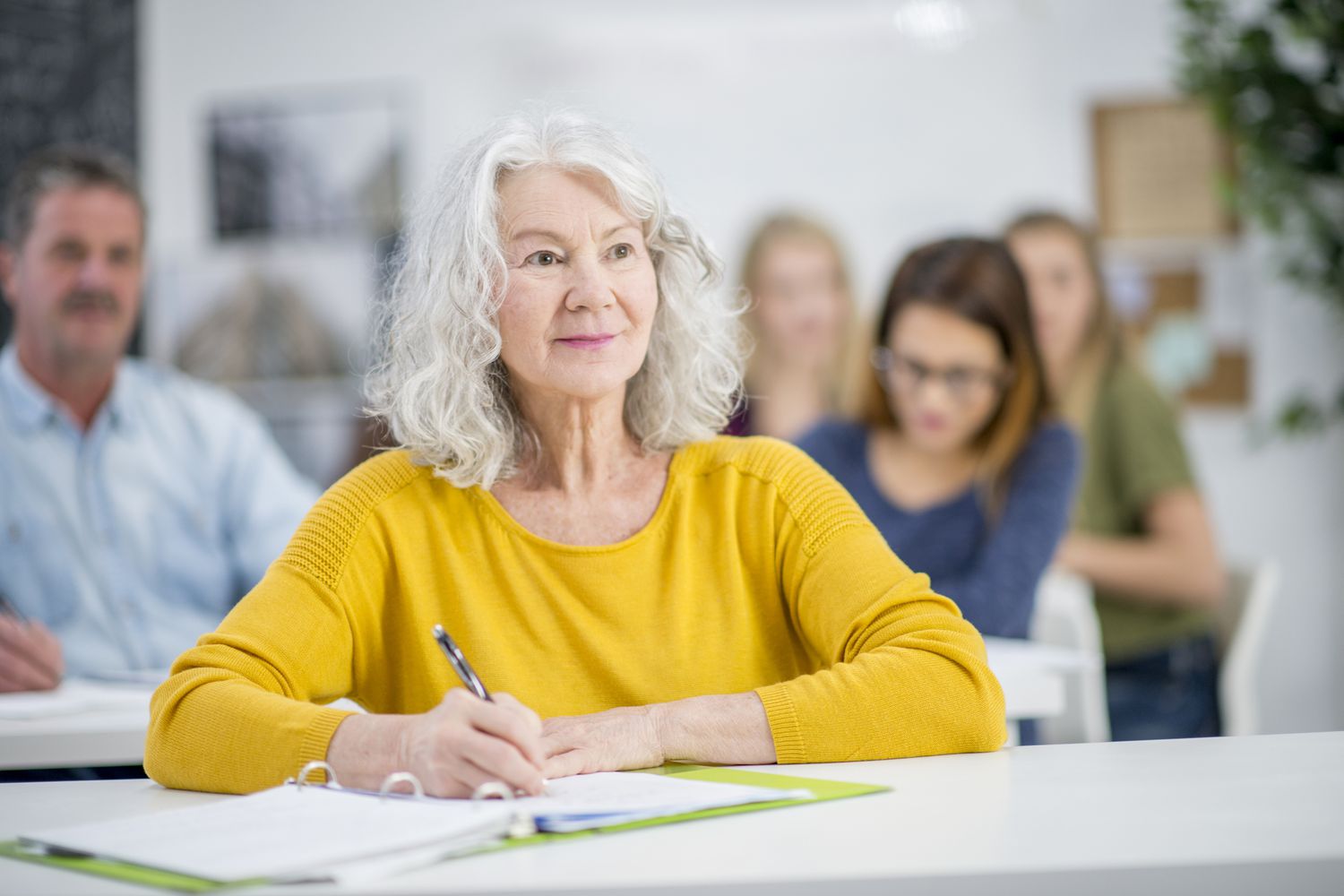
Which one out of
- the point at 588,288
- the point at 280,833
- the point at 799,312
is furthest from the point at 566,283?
the point at 799,312

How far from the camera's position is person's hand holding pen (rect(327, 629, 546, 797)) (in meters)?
1.10

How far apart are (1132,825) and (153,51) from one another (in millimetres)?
4575

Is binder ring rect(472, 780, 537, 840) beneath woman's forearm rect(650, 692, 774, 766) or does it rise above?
above

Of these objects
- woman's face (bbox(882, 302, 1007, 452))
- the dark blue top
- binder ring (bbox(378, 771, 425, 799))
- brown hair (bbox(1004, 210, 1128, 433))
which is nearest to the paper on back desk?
binder ring (bbox(378, 771, 425, 799))

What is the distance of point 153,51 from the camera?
4750 millimetres

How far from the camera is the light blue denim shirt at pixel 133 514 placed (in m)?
2.73

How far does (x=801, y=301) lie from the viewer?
4477 mm

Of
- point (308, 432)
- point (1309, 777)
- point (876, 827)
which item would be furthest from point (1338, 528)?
point (876, 827)

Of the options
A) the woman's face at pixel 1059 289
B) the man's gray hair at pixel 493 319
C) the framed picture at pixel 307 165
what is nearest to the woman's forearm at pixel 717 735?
the man's gray hair at pixel 493 319

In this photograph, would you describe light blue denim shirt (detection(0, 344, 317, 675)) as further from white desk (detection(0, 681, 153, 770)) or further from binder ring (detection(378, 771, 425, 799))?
binder ring (detection(378, 771, 425, 799))

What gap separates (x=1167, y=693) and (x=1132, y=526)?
493mm

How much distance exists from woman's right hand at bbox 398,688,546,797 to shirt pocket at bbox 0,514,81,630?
1.86m

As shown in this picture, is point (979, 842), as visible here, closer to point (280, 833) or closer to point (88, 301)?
point (280, 833)

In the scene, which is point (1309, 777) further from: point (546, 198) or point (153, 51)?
point (153, 51)
